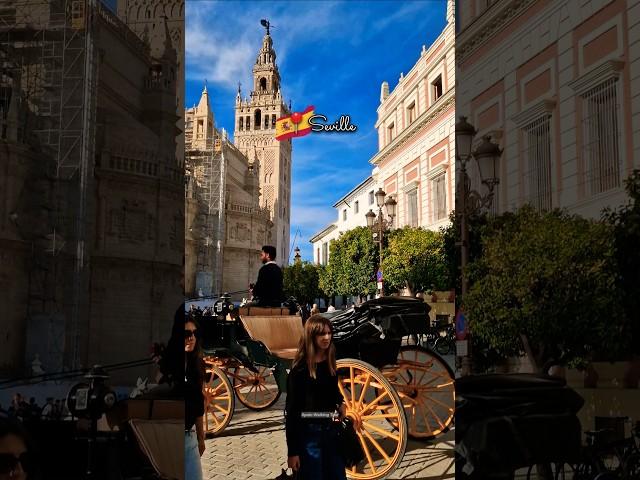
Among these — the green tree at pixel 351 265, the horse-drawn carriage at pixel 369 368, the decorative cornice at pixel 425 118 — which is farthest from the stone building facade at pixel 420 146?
the horse-drawn carriage at pixel 369 368

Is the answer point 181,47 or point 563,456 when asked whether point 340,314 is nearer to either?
point 563,456

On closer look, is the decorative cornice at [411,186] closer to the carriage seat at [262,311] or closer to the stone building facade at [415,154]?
the stone building facade at [415,154]

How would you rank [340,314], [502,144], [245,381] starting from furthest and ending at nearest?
[245,381]
[340,314]
[502,144]

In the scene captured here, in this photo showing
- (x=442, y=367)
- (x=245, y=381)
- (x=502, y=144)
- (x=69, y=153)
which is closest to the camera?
(x=69, y=153)

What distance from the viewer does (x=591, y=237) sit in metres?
1.52

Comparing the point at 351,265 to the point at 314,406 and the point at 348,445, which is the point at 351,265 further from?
the point at 348,445

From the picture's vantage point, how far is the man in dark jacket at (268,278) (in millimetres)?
1789

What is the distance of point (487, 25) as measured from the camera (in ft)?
5.93

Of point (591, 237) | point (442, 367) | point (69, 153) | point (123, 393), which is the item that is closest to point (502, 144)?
point (591, 237)

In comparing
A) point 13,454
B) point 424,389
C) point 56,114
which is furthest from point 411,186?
point 13,454

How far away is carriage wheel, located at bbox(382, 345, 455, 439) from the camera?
2164mm

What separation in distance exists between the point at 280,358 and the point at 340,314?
32 cm

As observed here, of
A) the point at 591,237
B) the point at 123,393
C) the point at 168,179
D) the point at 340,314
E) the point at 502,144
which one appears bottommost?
the point at 123,393

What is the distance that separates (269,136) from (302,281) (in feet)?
1.76
